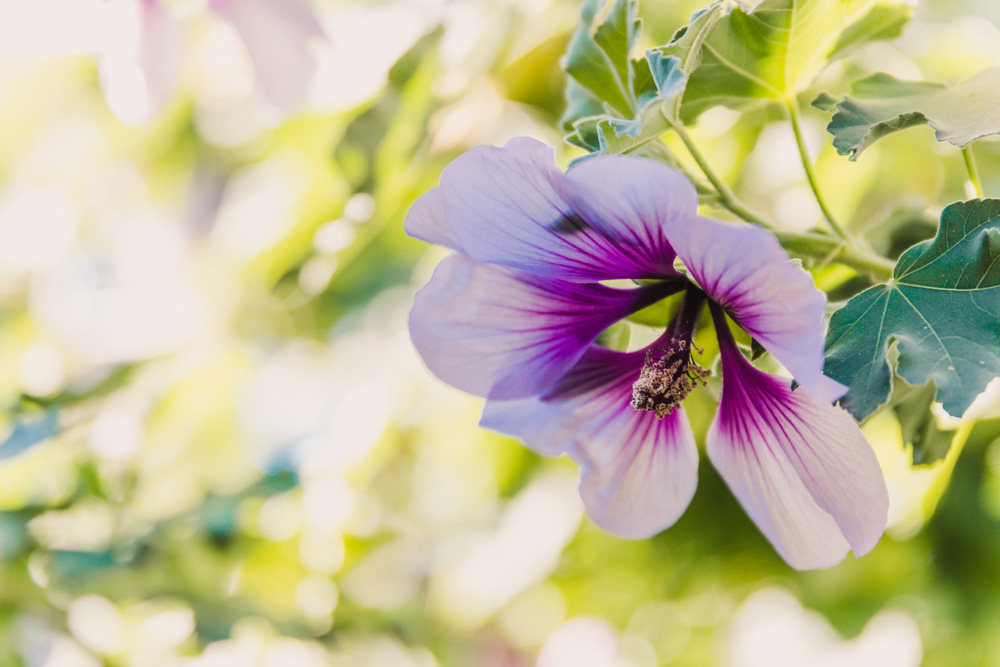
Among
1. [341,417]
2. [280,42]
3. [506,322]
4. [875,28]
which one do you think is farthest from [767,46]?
[341,417]

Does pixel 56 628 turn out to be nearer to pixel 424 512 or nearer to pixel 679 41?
pixel 424 512

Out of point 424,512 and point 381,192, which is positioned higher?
point 381,192

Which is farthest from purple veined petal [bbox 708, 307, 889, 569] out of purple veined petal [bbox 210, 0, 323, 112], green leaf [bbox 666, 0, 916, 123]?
purple veined petal [bbox 210, 0, 323, 112]

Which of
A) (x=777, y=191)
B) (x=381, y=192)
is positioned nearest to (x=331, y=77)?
(x=381, y=192)

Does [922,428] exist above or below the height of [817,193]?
below

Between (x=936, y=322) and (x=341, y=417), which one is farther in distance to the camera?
(x=341, y=417)

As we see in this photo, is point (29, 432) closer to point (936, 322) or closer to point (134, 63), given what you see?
point (134, 63)
